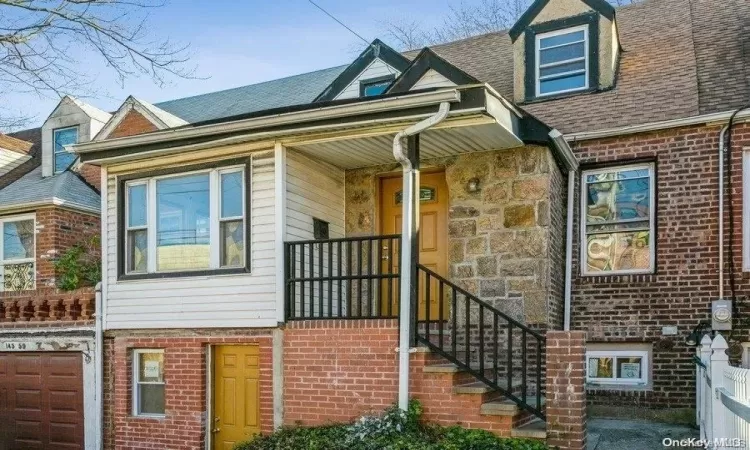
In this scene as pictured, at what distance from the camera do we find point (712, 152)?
30.5 feet

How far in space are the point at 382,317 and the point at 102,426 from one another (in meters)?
4.47

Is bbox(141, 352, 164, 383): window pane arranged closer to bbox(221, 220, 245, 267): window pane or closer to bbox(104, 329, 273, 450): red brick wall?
bbox(104, 329, 273, 450): red brick wall

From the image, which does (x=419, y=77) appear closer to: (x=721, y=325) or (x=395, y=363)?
(x=395, y=363)

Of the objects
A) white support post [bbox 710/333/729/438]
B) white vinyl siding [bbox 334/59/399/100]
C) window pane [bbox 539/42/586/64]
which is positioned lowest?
white support post [bbox 710/333/729/438]

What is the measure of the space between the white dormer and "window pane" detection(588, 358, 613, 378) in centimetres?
1075

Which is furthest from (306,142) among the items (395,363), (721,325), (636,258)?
(721,325)

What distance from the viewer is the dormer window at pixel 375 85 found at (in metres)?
11.5

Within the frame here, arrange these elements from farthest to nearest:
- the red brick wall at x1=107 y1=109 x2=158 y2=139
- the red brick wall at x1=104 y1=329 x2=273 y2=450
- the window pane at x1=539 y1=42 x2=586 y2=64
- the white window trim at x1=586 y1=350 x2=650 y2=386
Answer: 1. the red brick wall at x1=107 y1=109 x2=158 y2=139
2. the window pane at x1=539 y1=42 x2=586 y2=64
3. the white window trim at x1=586 y1=350 x2=650 y2=386
4. the red brick wall at x1=104 y1=329 x2=273 y2=450

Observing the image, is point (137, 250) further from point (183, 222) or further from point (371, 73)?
point (371, 73)

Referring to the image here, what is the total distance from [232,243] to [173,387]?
6.52 ft

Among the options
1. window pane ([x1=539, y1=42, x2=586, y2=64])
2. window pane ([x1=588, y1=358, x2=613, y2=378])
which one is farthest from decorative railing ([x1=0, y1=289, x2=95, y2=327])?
window pane ([x1=539, y1=42, x2=586, y2=64])

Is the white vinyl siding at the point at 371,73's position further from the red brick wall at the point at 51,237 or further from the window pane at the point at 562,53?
the red brick wall at the point at 51,237

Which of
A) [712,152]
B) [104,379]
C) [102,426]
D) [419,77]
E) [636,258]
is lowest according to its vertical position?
[102,426]

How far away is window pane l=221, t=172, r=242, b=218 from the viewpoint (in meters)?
8.95
